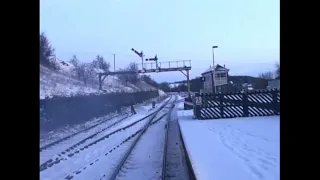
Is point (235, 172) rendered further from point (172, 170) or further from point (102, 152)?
point (102, 152)

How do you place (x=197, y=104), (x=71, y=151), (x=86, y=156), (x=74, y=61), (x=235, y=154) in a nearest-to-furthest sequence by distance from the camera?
1. (x=235, y=154)
2. (x=86, y=156)
3. (x=71, y=151)
4. (x=197, y=104)
5. (x=74, y=61)

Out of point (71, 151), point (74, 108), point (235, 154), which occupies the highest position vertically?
point (74, 108)

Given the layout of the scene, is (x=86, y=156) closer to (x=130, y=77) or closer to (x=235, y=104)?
(x=235, y=104)

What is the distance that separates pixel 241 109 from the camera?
18.0 metres

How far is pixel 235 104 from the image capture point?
59.2ft

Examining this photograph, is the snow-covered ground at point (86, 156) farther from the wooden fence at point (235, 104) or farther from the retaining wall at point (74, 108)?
the wooden fence at point (235, 104)

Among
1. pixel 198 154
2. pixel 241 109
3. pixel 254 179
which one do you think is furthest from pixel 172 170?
pixel 241 109

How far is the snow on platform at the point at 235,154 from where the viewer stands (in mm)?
6297

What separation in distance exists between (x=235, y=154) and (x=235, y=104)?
994 centimetres

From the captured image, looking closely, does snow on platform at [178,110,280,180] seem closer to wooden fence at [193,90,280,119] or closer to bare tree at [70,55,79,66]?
wooden fence at [193,90,280,119]

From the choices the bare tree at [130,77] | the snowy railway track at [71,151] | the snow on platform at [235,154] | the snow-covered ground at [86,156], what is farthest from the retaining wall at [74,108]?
the bare tree at [130,77]

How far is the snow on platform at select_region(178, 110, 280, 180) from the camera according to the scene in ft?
20.7

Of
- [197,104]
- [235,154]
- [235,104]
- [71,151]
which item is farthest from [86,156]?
[235,104]

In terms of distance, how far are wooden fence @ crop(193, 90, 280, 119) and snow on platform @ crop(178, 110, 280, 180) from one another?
4.79 metres
